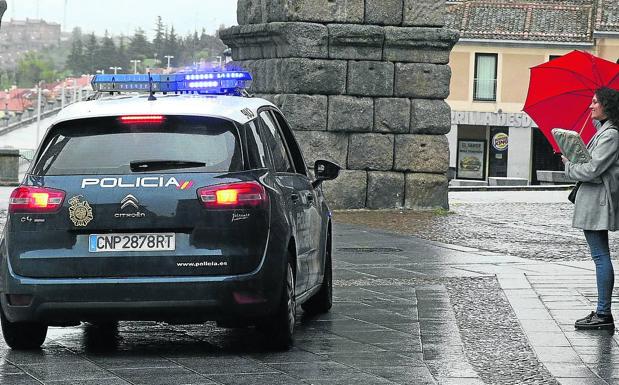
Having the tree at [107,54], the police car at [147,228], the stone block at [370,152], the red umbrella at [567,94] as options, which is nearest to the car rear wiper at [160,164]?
the police car at [147,228]

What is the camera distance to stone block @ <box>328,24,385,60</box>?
67.3 ft

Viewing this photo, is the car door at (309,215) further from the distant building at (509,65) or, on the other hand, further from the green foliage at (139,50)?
the distant building at (509,65)

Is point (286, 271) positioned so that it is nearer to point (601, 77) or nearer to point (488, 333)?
point (488, 333)

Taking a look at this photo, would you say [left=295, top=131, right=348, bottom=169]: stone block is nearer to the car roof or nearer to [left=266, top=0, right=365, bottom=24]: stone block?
[left=266, top=0, right=365, bottom=24]: stone block

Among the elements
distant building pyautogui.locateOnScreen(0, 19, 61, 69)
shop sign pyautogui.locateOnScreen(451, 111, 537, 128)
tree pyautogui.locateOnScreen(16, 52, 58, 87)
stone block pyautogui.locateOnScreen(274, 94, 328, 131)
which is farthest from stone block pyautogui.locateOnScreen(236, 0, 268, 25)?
tree pyautogui.locateOnScreen(16, 52, 58, 87)

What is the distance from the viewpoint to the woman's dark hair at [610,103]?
9484 mm

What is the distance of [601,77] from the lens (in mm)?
10195

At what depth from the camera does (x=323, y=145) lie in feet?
67.6

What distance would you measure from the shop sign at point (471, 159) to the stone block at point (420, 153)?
152 ft

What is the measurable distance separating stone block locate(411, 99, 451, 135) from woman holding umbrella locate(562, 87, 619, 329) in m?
11.4

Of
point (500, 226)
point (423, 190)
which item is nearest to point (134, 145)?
point (500, 226)

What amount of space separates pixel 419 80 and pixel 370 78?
72 cm

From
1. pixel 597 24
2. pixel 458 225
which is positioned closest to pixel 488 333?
pixel 458 225

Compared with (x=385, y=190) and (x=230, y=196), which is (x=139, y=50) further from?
(x=230, y=196)
